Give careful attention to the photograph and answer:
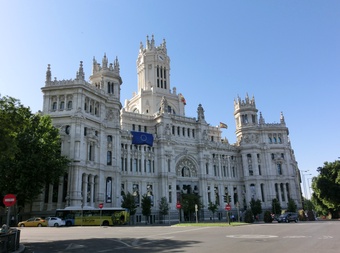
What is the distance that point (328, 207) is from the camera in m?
70.2

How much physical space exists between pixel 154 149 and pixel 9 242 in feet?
186

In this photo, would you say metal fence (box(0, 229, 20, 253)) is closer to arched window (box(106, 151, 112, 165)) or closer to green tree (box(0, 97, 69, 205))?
green tree (box(0, 97, 69, 205))

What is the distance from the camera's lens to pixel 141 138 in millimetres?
69625

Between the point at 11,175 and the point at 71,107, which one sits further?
the point at 71,107

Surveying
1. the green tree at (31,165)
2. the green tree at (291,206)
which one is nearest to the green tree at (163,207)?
the green tree at (31,165)

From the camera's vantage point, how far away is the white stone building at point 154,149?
2176 inches

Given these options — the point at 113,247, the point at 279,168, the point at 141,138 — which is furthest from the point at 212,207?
the point at 113,247

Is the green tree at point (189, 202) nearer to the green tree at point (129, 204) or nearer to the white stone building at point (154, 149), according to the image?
the white stone building at point (154, 149)

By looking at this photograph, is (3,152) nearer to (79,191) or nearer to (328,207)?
(79,191)

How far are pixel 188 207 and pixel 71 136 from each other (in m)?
29.9

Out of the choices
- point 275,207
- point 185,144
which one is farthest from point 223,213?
point 185,144

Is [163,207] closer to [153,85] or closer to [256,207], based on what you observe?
[256,207]

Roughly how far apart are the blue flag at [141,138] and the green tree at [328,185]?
127 feet

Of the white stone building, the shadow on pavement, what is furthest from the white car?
the shadow on pavement
